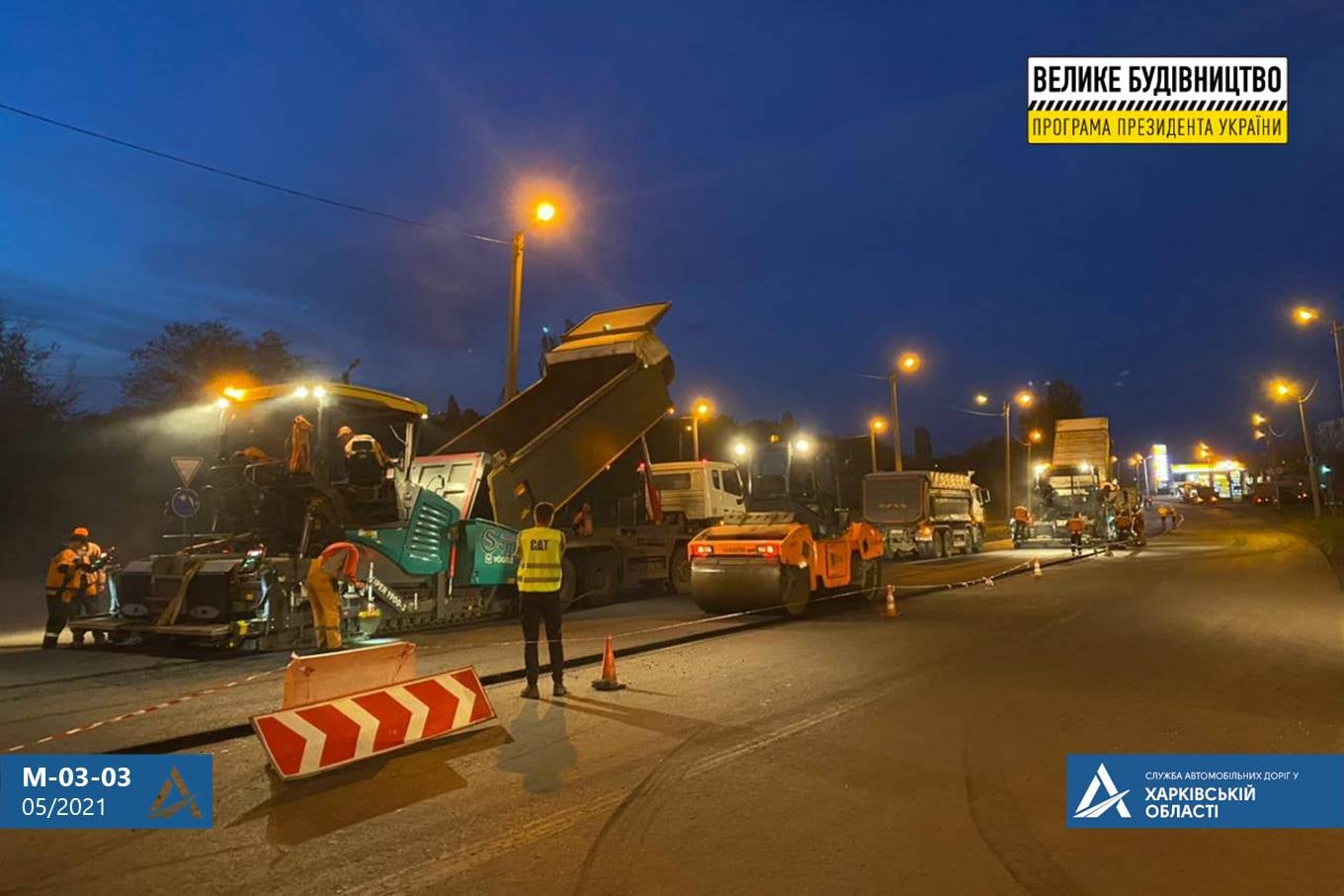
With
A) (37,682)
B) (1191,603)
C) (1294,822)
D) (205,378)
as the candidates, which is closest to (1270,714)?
(1294,822)

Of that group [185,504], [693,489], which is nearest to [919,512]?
[693,489]

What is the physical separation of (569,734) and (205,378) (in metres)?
29.2

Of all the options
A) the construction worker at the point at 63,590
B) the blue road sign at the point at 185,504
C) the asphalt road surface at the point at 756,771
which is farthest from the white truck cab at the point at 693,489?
the construction worker at the point at 63,590

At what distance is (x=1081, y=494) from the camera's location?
3045 cm

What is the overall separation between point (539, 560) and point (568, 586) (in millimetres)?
6809

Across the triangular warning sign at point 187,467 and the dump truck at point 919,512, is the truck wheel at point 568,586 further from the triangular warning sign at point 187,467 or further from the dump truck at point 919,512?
the dump truck at point 919,512

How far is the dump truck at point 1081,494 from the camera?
99.4 feet

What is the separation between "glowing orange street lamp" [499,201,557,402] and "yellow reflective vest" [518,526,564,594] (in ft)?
28.3

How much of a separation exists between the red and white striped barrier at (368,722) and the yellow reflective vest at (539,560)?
1353 mm

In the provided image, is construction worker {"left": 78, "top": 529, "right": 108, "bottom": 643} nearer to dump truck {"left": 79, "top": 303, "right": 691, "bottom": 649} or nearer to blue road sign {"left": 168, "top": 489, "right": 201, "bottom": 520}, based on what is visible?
dump truck {"left": 79, "top": 303, "right": 691, "bottom": 649}

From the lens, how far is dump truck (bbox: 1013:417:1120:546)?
30297 millimetres

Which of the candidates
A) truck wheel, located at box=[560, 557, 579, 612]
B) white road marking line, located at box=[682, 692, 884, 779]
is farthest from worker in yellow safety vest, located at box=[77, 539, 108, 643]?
white road marking line, located at box=[682, 692, 884, 779]

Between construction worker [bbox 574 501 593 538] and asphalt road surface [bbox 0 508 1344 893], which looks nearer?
asphalt road surface [bbox 0 508 1344 893]

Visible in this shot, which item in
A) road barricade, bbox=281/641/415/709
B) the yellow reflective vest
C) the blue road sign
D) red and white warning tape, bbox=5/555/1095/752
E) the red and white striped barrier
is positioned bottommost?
red and white warning tape, bbox=5/555/1095/752
